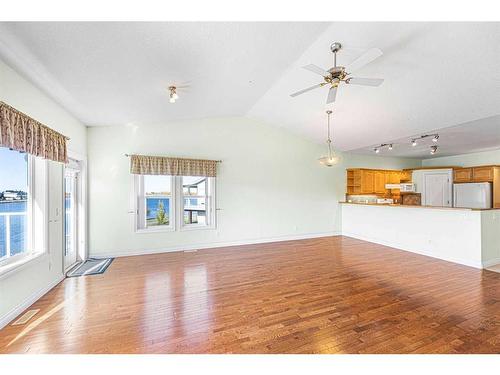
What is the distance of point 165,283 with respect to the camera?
335 centimetres

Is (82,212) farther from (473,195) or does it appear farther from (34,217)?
(473,195)

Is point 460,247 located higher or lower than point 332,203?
lower

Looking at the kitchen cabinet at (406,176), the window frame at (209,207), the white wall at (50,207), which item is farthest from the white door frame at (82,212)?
the kitchen cabinet at (406,176)

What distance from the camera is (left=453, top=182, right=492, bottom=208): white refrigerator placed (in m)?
6.32

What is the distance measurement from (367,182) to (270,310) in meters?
6.03

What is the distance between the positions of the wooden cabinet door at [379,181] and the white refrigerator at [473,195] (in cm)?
204

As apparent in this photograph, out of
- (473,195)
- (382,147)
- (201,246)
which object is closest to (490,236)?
(382,147)

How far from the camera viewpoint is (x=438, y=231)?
4.51 meters

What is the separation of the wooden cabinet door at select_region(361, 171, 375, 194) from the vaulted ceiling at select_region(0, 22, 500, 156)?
103 inches

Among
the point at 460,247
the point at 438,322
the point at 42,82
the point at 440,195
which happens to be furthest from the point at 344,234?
the point at 42,82

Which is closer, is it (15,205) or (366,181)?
(15,205)
